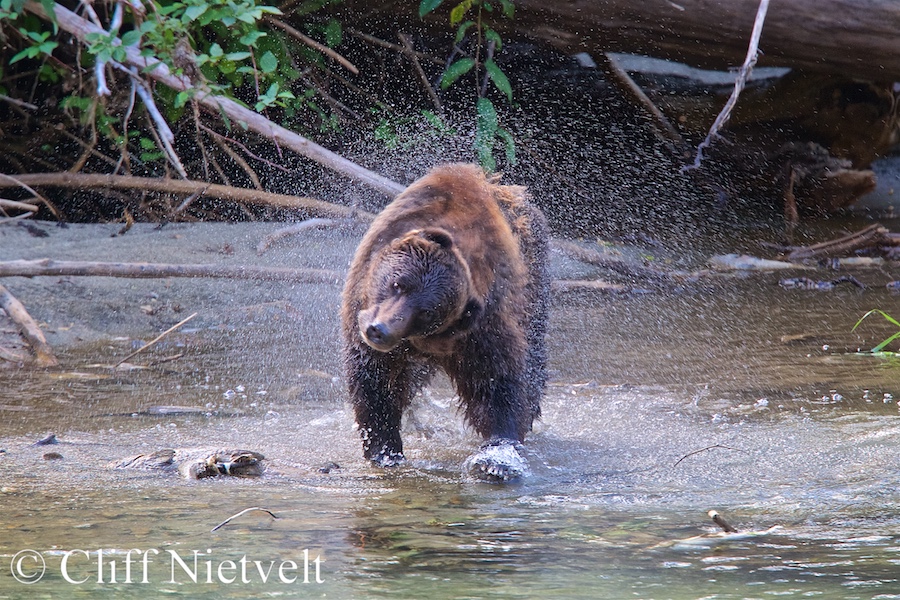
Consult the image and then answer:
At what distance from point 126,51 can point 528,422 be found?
3177mm

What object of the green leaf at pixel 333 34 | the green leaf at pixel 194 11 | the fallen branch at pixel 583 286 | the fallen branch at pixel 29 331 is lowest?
the fallen branch at pixel 29 331

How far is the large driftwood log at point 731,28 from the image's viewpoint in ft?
25.7

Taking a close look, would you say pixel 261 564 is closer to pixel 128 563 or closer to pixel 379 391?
pixel 128 563

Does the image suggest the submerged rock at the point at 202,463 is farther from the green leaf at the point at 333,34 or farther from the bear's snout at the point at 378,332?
the green leaf at the point at 333,34

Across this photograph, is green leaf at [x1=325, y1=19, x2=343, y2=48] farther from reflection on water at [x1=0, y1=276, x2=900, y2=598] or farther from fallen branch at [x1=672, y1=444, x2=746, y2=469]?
fallen branch at [x1=672, y1=444, x2=746, y2=469]

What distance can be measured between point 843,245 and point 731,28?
2123 millimetres

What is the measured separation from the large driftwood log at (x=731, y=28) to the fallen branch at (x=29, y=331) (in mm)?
4151

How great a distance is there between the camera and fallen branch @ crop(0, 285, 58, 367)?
19.2ft

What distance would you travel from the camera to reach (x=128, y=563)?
116 inches

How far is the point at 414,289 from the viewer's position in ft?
13.2

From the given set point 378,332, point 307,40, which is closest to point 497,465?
point 378,332

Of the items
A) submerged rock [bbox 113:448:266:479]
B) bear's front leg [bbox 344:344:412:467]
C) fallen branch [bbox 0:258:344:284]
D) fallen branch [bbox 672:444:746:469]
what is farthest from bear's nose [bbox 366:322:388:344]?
fallen branch [bbox 0:258:344:284]

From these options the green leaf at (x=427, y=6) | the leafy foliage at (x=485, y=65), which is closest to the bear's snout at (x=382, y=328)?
the leafy foliage at (x=485, y=65)

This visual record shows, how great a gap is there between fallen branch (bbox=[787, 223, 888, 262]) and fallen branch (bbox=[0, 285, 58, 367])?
5798mm
